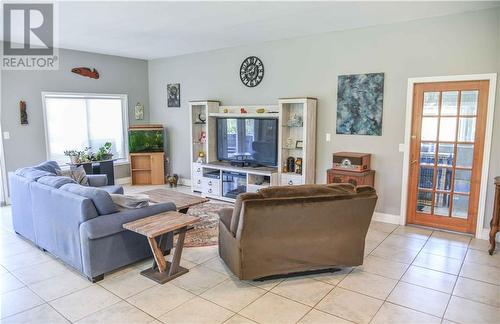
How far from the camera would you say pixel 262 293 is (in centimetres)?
300

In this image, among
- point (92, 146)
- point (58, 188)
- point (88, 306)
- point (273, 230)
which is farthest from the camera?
point (92, 146)

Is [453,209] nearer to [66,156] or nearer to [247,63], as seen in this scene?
[247,63]

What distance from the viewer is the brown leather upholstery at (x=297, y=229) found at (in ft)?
9.59

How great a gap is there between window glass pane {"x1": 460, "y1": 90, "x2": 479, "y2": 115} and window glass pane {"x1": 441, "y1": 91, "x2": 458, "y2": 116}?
76mm

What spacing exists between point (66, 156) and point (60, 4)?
142 inches

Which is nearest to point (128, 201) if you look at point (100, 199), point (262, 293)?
point (100, 199)

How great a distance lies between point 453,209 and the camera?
4.54 meters

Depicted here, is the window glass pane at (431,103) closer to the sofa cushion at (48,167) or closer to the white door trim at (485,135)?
the white door trim at (485,135)

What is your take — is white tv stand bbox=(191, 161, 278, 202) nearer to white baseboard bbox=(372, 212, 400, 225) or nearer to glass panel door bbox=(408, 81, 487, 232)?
white baseboard bbox=(372, 212, 400, 225)

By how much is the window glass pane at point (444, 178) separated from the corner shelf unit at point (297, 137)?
178 cm

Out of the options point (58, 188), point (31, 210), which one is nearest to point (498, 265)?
point (58, 188)

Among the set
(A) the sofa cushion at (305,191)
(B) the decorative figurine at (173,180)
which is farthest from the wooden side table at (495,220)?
(B) the decorative figurine at (173,180)

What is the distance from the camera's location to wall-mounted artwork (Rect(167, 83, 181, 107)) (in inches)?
292

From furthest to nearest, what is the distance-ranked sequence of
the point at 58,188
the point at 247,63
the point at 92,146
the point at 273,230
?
the point at 92,146 → the point at 247,63 → the point at 58,188 → the point at 273,230
